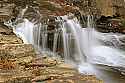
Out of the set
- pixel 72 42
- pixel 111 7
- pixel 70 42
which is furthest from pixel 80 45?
pixel 111 7

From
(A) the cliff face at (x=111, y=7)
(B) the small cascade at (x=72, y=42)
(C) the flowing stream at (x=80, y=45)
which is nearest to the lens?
(C) the flowing stream at (x=80, y=45)

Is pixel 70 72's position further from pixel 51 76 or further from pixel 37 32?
pixel 37 32

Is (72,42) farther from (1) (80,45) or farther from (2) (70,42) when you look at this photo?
(1) (80,45)

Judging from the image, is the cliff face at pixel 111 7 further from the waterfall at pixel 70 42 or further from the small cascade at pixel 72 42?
the small cascade at pixel 72 42

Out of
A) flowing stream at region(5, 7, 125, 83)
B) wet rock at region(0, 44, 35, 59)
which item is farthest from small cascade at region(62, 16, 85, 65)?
wet rock at region(0, 44, 35, 59)

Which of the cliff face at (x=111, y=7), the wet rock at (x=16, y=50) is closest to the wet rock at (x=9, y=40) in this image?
the wet rock at (x=16, y=50)

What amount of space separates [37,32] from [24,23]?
73cm

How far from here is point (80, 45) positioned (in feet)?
38.1

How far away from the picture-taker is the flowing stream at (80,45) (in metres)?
9.98

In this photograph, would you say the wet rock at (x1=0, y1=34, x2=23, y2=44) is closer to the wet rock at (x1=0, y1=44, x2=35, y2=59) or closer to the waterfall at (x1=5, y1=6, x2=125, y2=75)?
the wet rock at (x1=0, y1=44, x2=35, y2=59)

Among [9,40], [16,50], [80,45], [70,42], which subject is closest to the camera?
[16,50]

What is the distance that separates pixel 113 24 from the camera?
44.7 feet

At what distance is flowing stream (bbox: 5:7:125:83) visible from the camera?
393 inches

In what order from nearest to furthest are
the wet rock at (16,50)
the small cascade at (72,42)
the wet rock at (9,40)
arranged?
the wet rock at (16,50) → the wet rock at (9,40) → the small cascade at (72,42)
